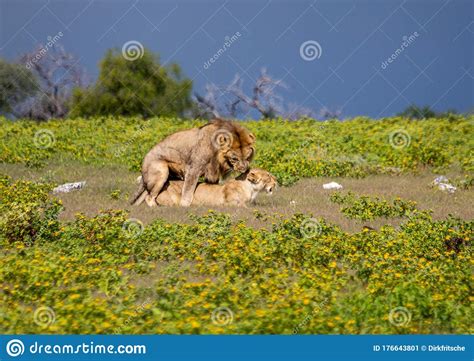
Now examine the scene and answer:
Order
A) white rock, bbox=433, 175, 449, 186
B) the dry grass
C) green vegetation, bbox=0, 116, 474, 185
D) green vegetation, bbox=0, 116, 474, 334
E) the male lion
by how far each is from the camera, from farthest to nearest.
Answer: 1. green vegetation, bbox=0, 116, 474, 185
2. white rock, bbox=433, 175, 449, 186
3. the male lion
4. the dry grass
5. green vegetation, bbox=0, 116, 474, 334

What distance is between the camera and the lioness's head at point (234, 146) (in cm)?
1608

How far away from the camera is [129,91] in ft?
165

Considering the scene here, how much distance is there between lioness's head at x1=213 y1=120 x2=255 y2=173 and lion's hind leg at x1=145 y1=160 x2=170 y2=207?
44.1 inches

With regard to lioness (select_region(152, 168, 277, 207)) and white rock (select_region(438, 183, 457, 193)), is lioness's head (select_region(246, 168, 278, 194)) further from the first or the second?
white rock (select_region(438, 183, 457, 193))

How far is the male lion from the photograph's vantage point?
16109 mm

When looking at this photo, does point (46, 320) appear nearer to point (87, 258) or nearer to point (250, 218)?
point (87, 258)

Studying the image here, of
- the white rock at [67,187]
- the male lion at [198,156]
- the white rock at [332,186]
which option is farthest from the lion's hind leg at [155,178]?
the white rock at [332,186]

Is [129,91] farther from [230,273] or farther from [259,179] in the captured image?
[230,273]

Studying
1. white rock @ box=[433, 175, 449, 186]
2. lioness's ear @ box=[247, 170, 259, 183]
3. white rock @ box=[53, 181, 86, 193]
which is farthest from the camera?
white rock @ box=[433, 175, 449, 186]

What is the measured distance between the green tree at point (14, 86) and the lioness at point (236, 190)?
38273 millimetres

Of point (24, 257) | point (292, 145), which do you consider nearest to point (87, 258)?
point (24, 257)

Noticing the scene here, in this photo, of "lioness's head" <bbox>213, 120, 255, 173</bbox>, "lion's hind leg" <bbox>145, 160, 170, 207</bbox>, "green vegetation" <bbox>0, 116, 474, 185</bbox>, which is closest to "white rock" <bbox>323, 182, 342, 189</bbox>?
"green vegetation" <bbox>0, 116, 474, 185</bbox>

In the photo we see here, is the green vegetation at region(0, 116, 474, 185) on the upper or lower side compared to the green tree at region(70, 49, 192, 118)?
lower

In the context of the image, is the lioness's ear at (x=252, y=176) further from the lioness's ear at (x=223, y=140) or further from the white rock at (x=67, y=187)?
the white rock at (x=67, y=187)
